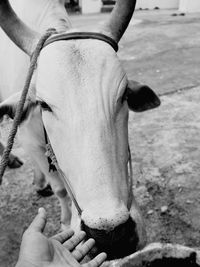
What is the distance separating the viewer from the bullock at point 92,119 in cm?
204

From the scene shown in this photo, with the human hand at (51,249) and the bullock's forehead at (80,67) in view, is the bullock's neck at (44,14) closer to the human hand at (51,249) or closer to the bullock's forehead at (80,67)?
the bullock's forehead at (80,67)

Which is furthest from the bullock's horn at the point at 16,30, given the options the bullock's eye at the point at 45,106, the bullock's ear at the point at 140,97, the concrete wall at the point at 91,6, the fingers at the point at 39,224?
the concrete wall at the point at 91,6

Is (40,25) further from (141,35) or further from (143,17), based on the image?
(143,17)

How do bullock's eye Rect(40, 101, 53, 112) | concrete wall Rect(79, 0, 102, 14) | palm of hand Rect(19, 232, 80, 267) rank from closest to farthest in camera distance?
1. palm of hand Rect(19, 232, 80, 267)
2. bullock's eye Rect(40, 101, 53, 112)
3. concrete wall Rect(79, 0, 102, 14)

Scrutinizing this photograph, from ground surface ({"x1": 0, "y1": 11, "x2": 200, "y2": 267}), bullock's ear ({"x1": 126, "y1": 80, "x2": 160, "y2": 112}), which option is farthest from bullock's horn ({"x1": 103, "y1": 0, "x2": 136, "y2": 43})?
ground surface ({"x1": 0, "y1": 11, "x2": 200, "y2": 267})

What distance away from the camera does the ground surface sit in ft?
11.9

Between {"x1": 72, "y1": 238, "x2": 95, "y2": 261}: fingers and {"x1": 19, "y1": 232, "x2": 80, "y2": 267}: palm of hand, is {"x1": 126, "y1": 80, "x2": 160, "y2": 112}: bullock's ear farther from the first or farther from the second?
{"x1": 19, "y1": 232, "x2": 80, "y2": 267}: palm of hand

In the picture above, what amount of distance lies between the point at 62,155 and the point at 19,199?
2045 millimetres

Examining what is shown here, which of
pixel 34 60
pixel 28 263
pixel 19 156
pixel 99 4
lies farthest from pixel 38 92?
pixel 99 4

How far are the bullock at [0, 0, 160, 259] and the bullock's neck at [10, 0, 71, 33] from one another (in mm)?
361

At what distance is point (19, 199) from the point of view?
4.16 m

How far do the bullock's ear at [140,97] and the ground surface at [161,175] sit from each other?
1.22 meters

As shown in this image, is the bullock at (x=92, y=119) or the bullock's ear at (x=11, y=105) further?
the bullock's ear at (x=11, y=105)

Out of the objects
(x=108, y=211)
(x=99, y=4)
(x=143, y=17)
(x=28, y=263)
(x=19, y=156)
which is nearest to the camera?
(x=28, y=263)
